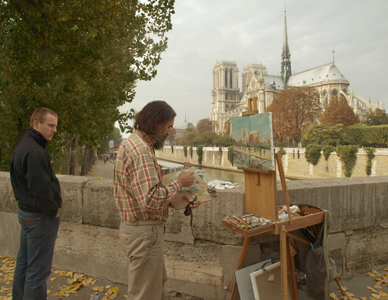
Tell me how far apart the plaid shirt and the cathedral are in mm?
42116

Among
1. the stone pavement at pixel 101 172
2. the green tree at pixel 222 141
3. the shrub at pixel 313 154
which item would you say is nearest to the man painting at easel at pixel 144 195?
the stone pavement at pixel 101 172

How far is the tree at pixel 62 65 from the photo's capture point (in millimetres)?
4121

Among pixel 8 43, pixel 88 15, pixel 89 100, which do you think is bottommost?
pixel 89 100

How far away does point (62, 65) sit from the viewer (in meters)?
4.78

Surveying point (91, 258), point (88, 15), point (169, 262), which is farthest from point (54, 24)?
point (169, 262)

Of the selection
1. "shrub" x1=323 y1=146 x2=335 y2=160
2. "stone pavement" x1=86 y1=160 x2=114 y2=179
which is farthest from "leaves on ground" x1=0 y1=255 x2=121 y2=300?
"shrub" x1=323 y1=146 x2=335 y2=160

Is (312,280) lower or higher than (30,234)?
lower

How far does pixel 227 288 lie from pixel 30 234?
62.9 inches

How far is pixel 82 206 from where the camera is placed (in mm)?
3045

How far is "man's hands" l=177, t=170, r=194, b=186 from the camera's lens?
1.62m

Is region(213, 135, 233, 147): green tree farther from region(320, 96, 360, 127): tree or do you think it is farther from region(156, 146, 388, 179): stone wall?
region(320, 96, 360, 127): tree

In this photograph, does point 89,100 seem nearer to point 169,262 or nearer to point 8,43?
point 8,43

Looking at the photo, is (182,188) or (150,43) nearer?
(182,188)

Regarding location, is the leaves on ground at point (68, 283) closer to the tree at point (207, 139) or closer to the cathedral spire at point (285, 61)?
the tree at point (207, 139)
